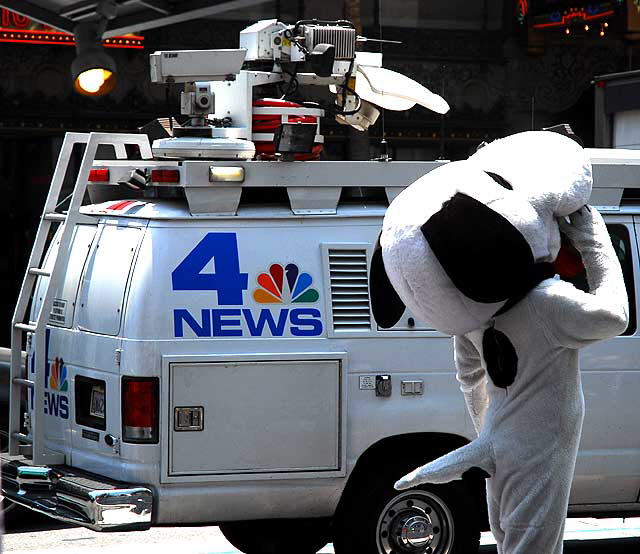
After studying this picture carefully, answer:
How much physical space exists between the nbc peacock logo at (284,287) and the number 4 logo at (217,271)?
0.10 metres

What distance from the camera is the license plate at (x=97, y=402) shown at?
675cm

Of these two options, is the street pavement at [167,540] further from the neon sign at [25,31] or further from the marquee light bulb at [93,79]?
the neon sign at [25,31]

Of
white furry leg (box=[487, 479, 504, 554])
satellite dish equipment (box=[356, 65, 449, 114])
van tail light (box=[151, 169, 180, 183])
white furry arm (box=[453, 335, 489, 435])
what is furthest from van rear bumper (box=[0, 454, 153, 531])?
satellite dish equipment (box=[356, 65, 449, 114])

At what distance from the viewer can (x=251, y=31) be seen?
7.45 meters

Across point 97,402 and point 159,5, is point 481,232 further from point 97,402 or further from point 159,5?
point 159,5

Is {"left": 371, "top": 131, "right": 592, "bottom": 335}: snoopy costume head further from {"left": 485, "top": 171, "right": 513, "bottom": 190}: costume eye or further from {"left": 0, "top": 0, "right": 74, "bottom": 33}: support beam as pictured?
{"left": 0, "top": 0, "right": 74, "bottom": 33}: support beam

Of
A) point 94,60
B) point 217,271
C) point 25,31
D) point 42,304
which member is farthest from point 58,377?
point 25,31

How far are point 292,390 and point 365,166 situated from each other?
128 cm

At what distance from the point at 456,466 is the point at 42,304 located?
3.34 m

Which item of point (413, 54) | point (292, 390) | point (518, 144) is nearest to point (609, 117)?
point (413, 54)

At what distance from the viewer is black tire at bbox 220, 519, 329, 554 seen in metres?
7.74

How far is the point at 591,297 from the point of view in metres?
4.44

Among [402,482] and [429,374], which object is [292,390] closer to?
[429,374]

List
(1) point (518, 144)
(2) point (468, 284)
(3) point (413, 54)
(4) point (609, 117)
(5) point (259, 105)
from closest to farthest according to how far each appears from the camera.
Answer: (2) point (468, 284)
(1) point (518, 144)
(5) point (259, 105)
(4) point (609, 117)
(3) point (413, 54)
